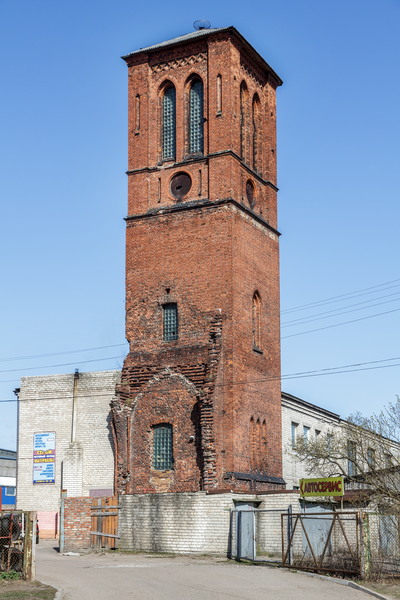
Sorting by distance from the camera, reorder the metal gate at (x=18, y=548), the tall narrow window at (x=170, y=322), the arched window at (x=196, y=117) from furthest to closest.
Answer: the arched window at (x=196, y=117) < the tall narrow window at (x=170, y=322) < the metal gate at (x=18, y=548)

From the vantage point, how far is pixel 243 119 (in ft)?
102

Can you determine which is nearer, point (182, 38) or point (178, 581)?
point (178, 581)

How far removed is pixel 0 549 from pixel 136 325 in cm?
1312

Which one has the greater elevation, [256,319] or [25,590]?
[256,319]

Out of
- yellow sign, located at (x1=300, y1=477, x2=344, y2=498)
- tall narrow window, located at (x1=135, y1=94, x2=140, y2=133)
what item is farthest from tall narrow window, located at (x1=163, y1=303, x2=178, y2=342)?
yellow sign, located at (x1=300, y1=477, x2=344, y2=498)

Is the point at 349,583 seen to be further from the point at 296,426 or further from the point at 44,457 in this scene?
the point at 296,426

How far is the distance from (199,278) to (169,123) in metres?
6.98

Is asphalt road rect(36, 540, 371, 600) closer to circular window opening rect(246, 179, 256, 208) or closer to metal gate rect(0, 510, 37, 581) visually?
metal gate rect(0, 510, 37, 581)

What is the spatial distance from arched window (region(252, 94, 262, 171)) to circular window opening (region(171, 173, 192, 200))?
3.36m

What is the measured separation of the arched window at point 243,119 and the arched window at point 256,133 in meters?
1.05

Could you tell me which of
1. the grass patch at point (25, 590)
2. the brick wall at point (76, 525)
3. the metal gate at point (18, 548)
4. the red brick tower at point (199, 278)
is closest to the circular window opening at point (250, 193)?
the red brick tower at point (199, 278)

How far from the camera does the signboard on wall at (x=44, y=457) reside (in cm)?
3216

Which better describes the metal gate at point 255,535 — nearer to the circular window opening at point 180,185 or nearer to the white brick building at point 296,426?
the white brick building at point 296,426

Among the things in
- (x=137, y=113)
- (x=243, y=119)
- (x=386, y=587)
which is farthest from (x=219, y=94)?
Result: (x=386, y=587)
